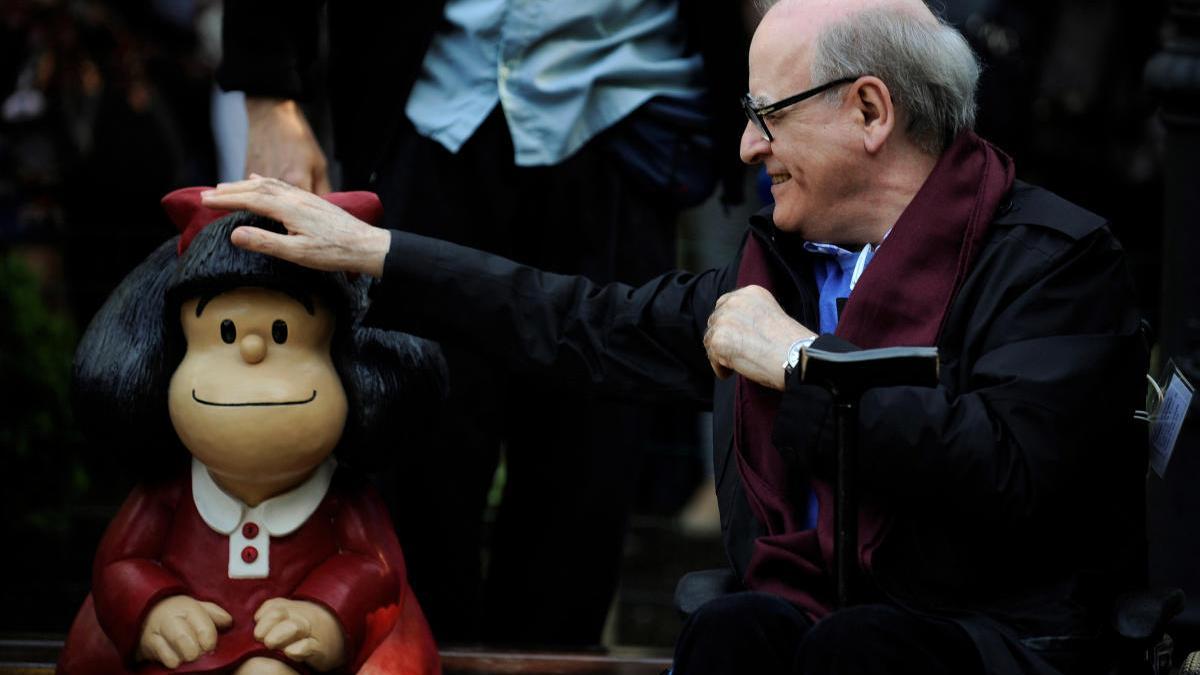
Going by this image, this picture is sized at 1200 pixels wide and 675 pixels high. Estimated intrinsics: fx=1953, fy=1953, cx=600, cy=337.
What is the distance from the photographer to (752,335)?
2959 millimetres

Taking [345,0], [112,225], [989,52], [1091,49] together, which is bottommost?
[112,225]

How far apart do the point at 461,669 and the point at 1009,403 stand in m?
1.45

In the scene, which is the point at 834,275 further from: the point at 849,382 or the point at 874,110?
the point at 849,382

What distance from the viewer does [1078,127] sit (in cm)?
862

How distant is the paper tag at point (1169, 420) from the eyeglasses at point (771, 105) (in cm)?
71

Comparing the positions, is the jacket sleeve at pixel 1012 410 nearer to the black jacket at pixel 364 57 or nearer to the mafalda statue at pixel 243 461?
the mafalda statue at pixel 243 461

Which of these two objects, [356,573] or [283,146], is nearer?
[356,573]

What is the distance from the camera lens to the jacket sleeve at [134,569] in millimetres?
3154

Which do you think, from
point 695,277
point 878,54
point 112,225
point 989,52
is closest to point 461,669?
point 695,277

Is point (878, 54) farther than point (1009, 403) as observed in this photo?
Yes

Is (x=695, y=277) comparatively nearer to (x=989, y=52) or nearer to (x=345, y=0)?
(x=345, y=0)

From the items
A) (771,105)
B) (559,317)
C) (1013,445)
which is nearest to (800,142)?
(771,105)

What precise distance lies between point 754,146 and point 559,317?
1.48ft

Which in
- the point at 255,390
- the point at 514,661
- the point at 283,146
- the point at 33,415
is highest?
the point at 283,146
